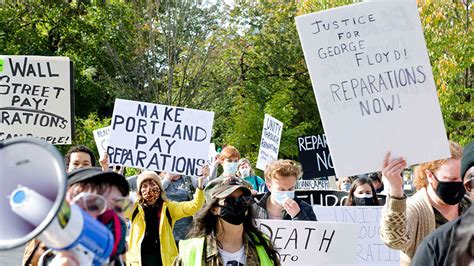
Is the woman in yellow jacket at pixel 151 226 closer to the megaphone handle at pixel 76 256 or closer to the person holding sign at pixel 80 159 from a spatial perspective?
the person holding sign at pixel 80 159

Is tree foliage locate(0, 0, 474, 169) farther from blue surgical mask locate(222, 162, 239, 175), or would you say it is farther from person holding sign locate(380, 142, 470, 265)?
person holding sign locate(380, 142, 470, 265)

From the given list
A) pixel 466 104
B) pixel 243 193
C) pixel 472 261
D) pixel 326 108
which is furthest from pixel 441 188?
pixel 466 104

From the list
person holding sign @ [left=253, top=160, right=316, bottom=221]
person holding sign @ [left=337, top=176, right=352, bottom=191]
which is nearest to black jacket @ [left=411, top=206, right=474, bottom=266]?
person holding sign @ [left=253, top=160, right=316, bottom=221]

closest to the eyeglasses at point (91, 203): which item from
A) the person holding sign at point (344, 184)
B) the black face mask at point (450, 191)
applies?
the black face mask at point (450, 191)

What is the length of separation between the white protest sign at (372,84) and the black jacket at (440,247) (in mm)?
1296

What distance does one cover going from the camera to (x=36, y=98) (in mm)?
8438

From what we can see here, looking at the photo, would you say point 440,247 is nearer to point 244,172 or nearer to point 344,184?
point 244,172

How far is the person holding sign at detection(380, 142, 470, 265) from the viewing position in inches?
153

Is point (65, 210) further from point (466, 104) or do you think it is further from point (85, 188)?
point (466, 104)

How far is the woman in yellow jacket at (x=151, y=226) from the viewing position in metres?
6.49

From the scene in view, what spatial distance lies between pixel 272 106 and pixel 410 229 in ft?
82.0

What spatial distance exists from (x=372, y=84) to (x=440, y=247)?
5.72 feet

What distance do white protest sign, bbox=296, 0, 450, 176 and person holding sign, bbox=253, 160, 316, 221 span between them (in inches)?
70.2

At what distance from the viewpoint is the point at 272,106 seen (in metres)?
29.0
